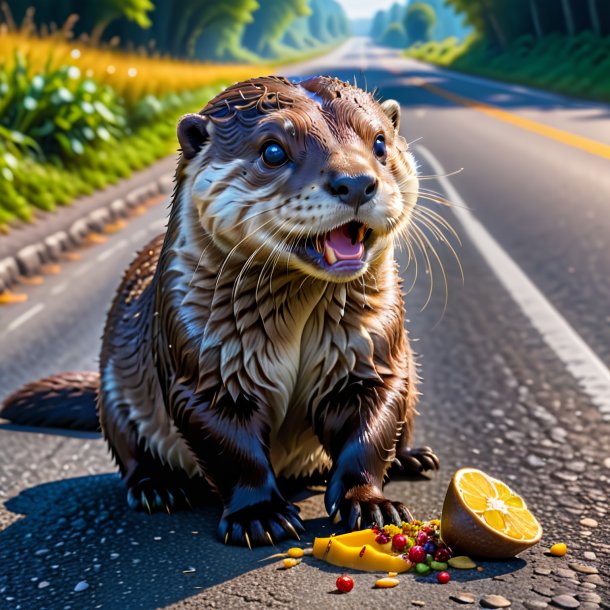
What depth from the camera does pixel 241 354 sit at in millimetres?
3227

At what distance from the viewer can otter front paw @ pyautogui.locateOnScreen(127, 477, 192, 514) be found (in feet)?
11.8

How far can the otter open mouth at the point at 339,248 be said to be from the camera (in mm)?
3014

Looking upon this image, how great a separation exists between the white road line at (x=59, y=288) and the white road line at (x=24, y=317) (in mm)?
384

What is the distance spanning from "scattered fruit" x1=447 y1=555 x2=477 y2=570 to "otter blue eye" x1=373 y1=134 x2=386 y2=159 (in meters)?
1.25

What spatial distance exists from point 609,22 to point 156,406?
35702mm

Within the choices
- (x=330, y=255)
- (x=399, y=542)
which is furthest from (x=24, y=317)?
(x=399, y=542)

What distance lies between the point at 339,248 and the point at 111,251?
687 cm

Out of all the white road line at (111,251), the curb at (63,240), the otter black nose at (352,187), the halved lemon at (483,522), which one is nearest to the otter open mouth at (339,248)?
the otter black nose at (352,187)

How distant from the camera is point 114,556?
3285mm

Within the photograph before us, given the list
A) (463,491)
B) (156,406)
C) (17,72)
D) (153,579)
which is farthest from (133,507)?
(17,72)

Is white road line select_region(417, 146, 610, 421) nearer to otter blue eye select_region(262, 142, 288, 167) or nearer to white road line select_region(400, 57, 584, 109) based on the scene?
otter blue eye select_region(262, 142, 288, 167)

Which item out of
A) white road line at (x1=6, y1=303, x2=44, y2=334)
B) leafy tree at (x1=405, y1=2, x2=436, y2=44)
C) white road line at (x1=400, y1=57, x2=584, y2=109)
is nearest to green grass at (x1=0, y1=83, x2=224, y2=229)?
white road line at (x1=6, y1=303, x2=44, y2=334)

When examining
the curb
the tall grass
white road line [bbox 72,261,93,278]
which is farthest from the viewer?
the tall grass

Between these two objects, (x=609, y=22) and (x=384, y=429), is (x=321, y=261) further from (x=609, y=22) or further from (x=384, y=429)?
(x=609, y=22)
